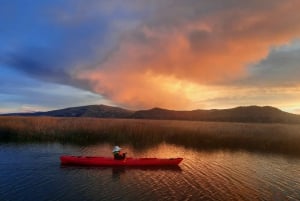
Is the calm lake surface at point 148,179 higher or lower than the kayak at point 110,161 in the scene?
lower

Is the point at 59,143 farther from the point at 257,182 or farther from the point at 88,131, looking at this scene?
the point at 257,182

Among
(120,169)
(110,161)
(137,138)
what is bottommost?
(120,169)

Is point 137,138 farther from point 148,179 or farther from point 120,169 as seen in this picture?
point 148,179

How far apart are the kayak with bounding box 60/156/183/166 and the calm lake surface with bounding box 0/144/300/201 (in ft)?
2.07

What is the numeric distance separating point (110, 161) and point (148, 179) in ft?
15.8

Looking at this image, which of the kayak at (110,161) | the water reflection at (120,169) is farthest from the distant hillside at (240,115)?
the water reflection at (120,169)

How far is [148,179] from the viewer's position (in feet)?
64.1

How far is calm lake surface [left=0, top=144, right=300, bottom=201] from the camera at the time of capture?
16.0 meters

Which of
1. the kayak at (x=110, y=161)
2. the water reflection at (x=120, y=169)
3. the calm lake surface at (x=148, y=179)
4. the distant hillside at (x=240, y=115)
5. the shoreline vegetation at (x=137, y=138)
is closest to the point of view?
the calm lake surface at (x=148, y=179)

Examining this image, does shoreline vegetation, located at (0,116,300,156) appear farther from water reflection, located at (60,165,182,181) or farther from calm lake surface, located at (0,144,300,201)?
water reflection, located at (60,165,182,181)

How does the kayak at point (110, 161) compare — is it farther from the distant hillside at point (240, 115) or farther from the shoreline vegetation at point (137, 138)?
the distant hillside at point (240, 115)

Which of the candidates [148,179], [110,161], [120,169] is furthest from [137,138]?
[148,179]

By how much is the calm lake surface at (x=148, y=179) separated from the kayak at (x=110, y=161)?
631mm

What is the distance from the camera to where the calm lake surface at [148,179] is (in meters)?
16.0
